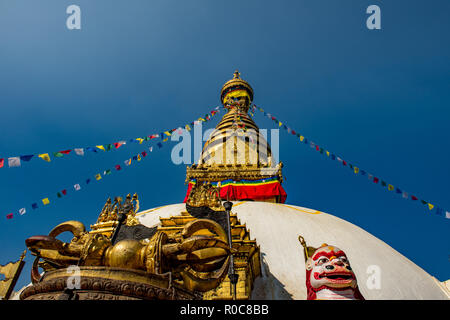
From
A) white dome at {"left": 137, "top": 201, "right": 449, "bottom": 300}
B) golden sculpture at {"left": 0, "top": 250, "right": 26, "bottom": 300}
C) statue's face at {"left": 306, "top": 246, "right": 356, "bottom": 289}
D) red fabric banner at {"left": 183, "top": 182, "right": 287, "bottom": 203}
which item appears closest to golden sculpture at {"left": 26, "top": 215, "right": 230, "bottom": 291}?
statue's face at {"left": 306, "top": 246, "right": 356, "bottom": 289}

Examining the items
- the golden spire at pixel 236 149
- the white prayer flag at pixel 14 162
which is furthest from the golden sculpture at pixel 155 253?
the golden spire at pixel 236 149

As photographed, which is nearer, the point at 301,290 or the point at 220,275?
the point at 220,275

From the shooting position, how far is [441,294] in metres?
6.98

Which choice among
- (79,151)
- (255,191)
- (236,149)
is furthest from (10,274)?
(236,149)

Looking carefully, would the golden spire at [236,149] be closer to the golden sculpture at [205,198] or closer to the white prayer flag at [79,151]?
the golden sculpture at [205,198]

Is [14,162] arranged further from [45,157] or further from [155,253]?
[155,253]

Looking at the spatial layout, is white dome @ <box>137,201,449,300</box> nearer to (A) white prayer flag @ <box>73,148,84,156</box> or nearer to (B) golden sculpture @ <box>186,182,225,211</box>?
(B) golden sculpture @ <box>186,182,225,211</box>

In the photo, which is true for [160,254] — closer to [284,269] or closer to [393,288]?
[284,269]

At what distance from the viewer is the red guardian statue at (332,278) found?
362 centimetres

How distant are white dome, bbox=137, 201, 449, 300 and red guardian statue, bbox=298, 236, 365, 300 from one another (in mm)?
2359

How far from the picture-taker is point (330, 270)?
3.67 metres

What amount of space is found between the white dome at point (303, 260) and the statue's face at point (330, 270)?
240 cm

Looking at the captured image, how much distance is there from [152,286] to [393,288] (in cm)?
688
